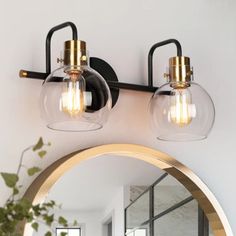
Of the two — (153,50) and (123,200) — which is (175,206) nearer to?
(123,200)

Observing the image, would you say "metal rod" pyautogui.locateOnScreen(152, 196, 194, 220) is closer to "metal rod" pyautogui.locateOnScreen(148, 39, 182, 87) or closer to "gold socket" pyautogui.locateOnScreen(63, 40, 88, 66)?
"metal rod" pyautogui.locateOnScreen(148, 39, 182, 87)

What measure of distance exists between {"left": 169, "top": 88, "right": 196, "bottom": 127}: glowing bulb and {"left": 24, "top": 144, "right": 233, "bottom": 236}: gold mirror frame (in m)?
0.13

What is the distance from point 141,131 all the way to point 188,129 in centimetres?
15

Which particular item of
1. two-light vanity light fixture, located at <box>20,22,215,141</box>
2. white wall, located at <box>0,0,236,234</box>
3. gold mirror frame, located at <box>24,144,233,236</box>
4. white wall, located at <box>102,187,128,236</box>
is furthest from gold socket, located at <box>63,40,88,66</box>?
white wall, located at <box>102,187,128,236</box>

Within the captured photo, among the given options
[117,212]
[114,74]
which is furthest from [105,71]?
[117,212]

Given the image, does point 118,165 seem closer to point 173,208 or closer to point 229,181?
point 173,208

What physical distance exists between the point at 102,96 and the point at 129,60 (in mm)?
251

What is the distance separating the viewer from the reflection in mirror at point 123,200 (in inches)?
64.3

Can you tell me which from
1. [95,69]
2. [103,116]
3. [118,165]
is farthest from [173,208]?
[95,69]

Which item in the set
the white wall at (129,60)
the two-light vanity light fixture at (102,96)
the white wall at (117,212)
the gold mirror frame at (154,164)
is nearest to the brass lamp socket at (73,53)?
the two-light vanity light fixture at (102,96)

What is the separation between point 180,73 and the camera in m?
1.70

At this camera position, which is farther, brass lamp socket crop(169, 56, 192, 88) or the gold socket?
brass lamp socket crop(169, 56, 192, 88)

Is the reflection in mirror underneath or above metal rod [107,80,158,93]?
underneath

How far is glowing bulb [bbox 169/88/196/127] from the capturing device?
66.9 inches
